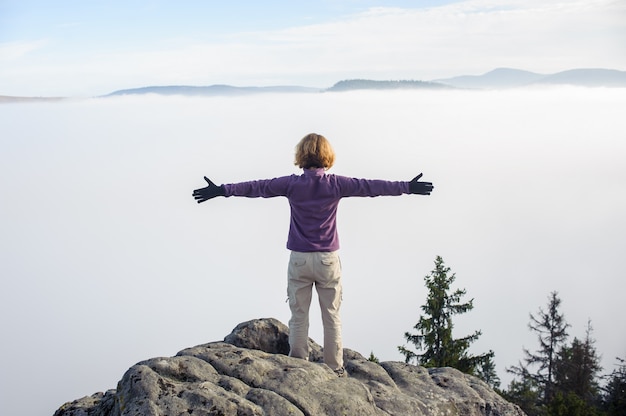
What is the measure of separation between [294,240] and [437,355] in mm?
23712

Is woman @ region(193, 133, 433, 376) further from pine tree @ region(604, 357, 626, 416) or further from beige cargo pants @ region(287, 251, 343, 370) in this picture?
pine tree @ region(604, 357, 626, 416)

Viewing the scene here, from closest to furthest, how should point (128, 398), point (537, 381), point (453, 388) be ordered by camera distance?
point (128, 398) < point (453, 388) < point (537, 381)

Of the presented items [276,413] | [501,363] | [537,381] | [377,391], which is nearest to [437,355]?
[537,381]

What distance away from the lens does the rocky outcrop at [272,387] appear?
8.72 metres

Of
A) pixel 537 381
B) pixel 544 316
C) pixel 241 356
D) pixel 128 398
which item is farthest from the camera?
pixel 544 316

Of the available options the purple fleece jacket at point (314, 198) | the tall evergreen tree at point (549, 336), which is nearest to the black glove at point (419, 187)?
the purple fleece jacket at point (314, 198)

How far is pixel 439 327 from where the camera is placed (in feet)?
109

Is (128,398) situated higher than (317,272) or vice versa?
(317,272)

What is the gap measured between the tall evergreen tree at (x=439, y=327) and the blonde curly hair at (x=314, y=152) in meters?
23.1

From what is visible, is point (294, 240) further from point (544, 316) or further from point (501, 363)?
point (501, 363)

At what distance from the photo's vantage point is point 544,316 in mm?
53281

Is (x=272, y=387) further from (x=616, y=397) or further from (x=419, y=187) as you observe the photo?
(x=616, y=397)

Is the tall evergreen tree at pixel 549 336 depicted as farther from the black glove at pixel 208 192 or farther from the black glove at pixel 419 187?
the black glove at pixel 208 192

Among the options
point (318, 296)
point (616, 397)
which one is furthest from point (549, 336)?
point (318, 296)
